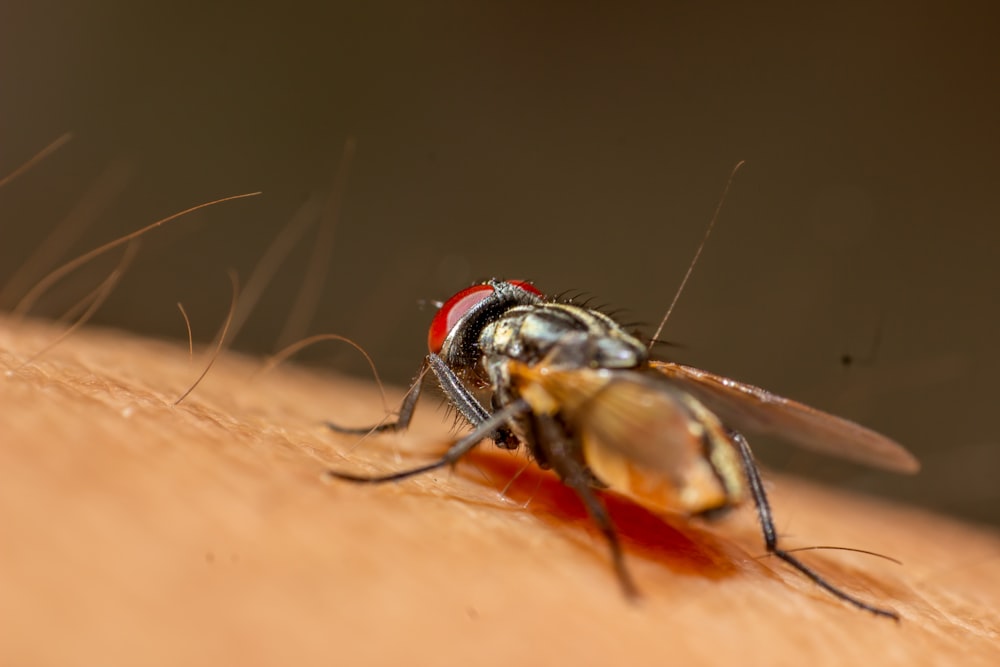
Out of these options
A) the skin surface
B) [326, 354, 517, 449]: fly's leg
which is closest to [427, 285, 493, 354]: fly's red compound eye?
[326, 354, 517, 449]: fly's leg

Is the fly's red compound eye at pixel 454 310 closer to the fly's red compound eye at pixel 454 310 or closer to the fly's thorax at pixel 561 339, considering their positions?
the fly's red compound eye at pixel 454 310

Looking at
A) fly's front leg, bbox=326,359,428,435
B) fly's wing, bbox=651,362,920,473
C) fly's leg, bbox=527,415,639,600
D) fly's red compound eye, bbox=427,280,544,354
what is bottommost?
fly's front leg, bbox=326,359,428,435

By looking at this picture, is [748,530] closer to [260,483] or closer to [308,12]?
[260,483]

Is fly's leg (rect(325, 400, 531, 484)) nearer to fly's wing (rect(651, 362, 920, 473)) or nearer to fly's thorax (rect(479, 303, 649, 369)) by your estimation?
fly's thorax (rect(479, 303, 649, 369))

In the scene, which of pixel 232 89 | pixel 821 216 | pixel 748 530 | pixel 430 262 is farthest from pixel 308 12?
pixel 748 530

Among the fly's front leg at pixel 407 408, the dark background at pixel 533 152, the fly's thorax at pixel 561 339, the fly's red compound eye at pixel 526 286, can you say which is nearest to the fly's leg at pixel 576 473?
the fly's thorax at pixel 561 339

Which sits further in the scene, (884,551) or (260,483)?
(884,551)
